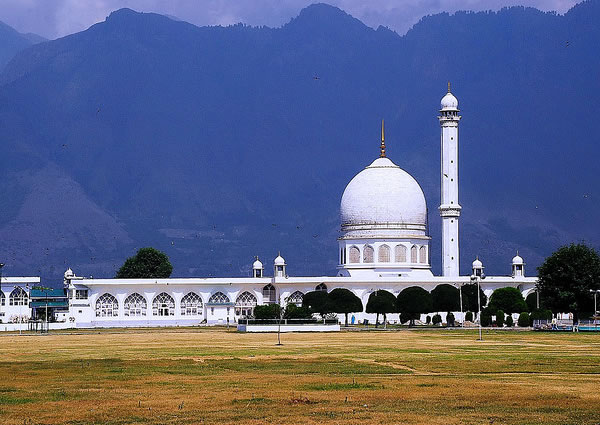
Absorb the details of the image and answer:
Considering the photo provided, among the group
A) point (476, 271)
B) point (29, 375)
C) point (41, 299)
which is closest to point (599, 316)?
point (476, 271)

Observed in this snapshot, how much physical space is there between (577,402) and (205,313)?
94.5 metres

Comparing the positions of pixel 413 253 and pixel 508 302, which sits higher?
pixel 413 253

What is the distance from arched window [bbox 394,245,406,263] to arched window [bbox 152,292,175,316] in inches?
994

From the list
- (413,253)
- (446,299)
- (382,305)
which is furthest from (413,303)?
(413,253)

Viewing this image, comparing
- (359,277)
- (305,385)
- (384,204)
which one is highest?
(384,204)

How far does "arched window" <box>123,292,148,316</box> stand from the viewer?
413ft

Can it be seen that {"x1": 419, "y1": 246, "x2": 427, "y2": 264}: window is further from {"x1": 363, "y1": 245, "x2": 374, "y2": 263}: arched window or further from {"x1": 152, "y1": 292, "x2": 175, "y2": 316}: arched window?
{"x1": 152, "y1": 292, "x2": 175, "y2": 316}: arched window

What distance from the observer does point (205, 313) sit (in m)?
127

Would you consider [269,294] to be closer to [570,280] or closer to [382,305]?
[382,305]

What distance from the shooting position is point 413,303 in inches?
4274

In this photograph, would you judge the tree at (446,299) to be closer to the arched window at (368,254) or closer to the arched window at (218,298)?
the arched window at (368,254)

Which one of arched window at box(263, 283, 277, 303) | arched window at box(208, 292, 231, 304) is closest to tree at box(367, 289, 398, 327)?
arched window at box(263, 283, 277, 303)

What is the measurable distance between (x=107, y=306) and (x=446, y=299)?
35.8 m

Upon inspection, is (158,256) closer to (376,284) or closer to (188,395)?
(376,284)
